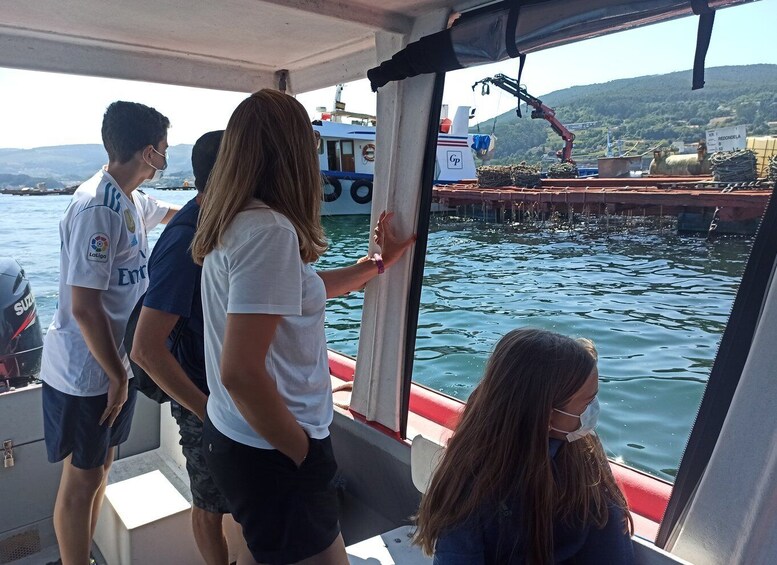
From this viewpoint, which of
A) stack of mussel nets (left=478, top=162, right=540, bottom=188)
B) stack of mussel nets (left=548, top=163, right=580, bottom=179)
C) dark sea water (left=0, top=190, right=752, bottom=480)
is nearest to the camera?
dark sea water (left=0, top=190, right=752, bottom=480)

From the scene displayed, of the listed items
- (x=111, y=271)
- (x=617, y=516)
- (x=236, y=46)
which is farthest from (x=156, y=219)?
(x=617, y=516)

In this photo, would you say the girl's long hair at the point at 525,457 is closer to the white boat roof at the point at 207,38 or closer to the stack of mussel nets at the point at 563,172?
the white boat roof at the point at 207,38

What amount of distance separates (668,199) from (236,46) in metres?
8.45

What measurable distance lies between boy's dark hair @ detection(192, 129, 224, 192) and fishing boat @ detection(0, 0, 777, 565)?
0.55 m

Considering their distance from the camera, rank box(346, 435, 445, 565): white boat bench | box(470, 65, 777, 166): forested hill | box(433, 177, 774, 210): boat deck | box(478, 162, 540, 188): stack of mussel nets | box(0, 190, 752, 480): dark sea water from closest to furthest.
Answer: box(346, 435, 445, 565): white boat bench < box(470, 65, 777, 166): forested hill < box(0, 190, 752, 480): dark sea water < box(433, 177, 774, 210): boat deck < box(478, 162, 540, 188): stack of mussel nets

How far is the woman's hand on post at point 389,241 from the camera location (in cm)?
195

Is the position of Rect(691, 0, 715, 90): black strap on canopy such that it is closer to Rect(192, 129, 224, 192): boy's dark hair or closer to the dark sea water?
Rect(192, 129, 224, 192): boy's dark hair

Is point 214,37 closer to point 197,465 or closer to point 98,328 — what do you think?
point 98,328

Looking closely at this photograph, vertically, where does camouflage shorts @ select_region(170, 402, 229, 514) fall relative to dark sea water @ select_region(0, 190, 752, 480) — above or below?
above

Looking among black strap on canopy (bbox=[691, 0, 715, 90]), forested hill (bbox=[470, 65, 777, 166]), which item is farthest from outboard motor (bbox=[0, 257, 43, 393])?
black strap on canopy (bbox=[691, 0, 715, 90])

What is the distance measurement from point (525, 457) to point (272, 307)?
1.76 ft

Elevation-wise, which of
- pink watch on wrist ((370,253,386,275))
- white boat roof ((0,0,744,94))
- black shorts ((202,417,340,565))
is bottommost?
black shorts ((202,417,340,565))

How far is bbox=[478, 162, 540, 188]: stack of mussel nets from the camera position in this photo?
16641 millimetres

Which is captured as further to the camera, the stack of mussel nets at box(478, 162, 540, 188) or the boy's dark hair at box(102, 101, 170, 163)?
the stack of mussel nets at box(478, 162, 540, 188)
